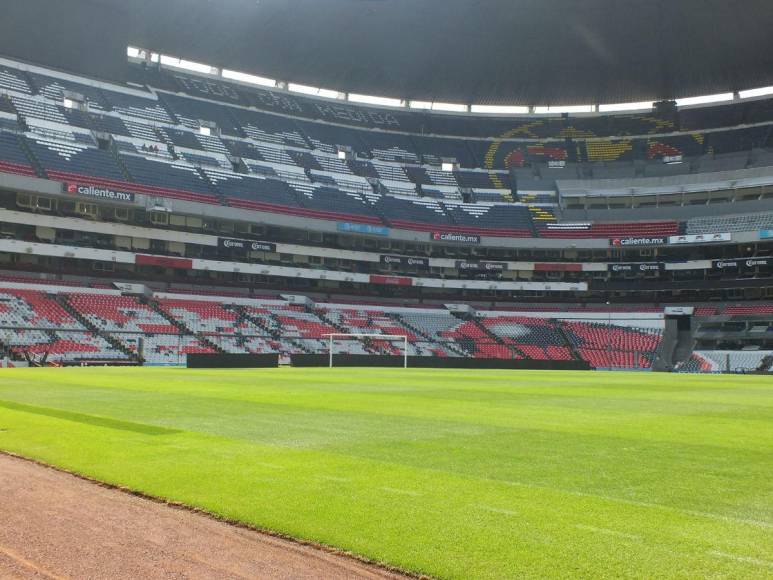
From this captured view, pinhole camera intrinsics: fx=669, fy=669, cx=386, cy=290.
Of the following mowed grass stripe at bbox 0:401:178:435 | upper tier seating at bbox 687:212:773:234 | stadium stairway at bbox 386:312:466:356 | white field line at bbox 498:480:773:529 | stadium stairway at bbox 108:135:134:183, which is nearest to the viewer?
white field line at bbox 498:480:773:529

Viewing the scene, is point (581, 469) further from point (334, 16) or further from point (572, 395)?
point (334, 16)

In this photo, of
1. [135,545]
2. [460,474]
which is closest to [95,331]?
[460,474]

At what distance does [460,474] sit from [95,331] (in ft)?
151

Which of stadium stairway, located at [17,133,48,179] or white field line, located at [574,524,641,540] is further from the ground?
stadium stairway, located at [17,133,48,179]

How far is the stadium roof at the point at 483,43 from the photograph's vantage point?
61094mm

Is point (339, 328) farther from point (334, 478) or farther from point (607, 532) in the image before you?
point (607, 532)

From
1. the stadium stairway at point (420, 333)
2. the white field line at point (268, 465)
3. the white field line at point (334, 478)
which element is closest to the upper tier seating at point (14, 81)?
the stadium stairway at point (420, 333)

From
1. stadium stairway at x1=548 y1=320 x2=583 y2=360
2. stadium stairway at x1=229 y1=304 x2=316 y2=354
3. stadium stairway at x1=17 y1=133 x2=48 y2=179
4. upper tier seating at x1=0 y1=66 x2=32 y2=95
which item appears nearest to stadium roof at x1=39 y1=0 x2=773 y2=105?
upper tier seating at x1=0 y1=66 x2=32 y2=95

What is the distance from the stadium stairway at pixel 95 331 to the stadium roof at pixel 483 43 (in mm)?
29878

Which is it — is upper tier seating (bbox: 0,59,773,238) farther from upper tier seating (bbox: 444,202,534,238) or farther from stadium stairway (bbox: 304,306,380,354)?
stadium stairway (bbox: 304,306,380,354)

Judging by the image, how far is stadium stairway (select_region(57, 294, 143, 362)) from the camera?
47.2 m

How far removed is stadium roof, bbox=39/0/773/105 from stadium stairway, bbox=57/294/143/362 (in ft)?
98.0

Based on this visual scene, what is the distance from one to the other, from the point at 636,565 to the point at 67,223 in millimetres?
60332

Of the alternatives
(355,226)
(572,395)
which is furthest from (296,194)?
(572,395)
